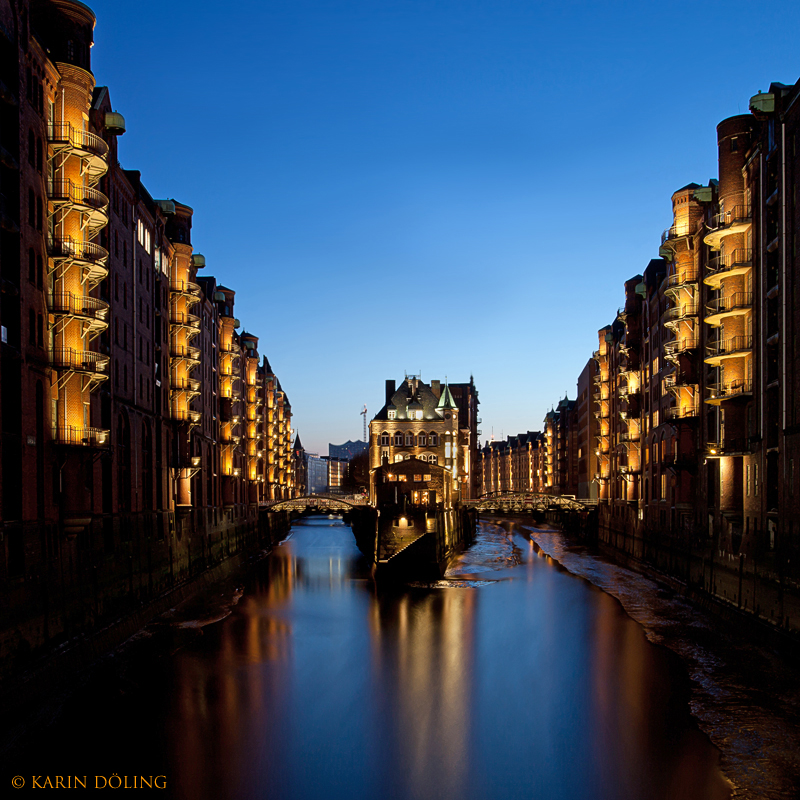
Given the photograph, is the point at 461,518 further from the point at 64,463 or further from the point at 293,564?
the point at 64,463

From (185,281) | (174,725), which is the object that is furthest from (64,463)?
(185,281)

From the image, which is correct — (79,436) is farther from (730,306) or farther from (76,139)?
(730,306)

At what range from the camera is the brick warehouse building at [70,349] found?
31688 mm

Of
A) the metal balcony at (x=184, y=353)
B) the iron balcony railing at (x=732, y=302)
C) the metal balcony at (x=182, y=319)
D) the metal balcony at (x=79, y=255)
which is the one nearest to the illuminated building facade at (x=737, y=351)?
the iron balcony railing at (x=732, y=302)

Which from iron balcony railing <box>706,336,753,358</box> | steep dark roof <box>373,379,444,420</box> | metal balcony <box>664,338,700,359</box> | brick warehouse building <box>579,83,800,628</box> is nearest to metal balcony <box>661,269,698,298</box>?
brick warehouse building <box>579,83,800,628</box>

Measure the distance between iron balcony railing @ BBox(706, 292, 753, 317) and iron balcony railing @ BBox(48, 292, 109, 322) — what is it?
3292 centimetres

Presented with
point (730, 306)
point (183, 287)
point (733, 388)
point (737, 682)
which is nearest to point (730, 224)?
point (730, 306)

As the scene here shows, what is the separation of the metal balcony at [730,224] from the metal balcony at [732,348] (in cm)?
568

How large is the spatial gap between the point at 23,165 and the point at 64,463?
12.8 metres

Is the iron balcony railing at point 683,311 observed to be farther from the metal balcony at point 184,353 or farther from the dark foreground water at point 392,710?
the metal balcony at point 184,353

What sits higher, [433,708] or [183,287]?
[183,287]

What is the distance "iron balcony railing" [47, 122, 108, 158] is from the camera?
36125mm

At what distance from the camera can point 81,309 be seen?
122ft

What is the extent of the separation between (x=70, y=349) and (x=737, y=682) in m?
30.8
